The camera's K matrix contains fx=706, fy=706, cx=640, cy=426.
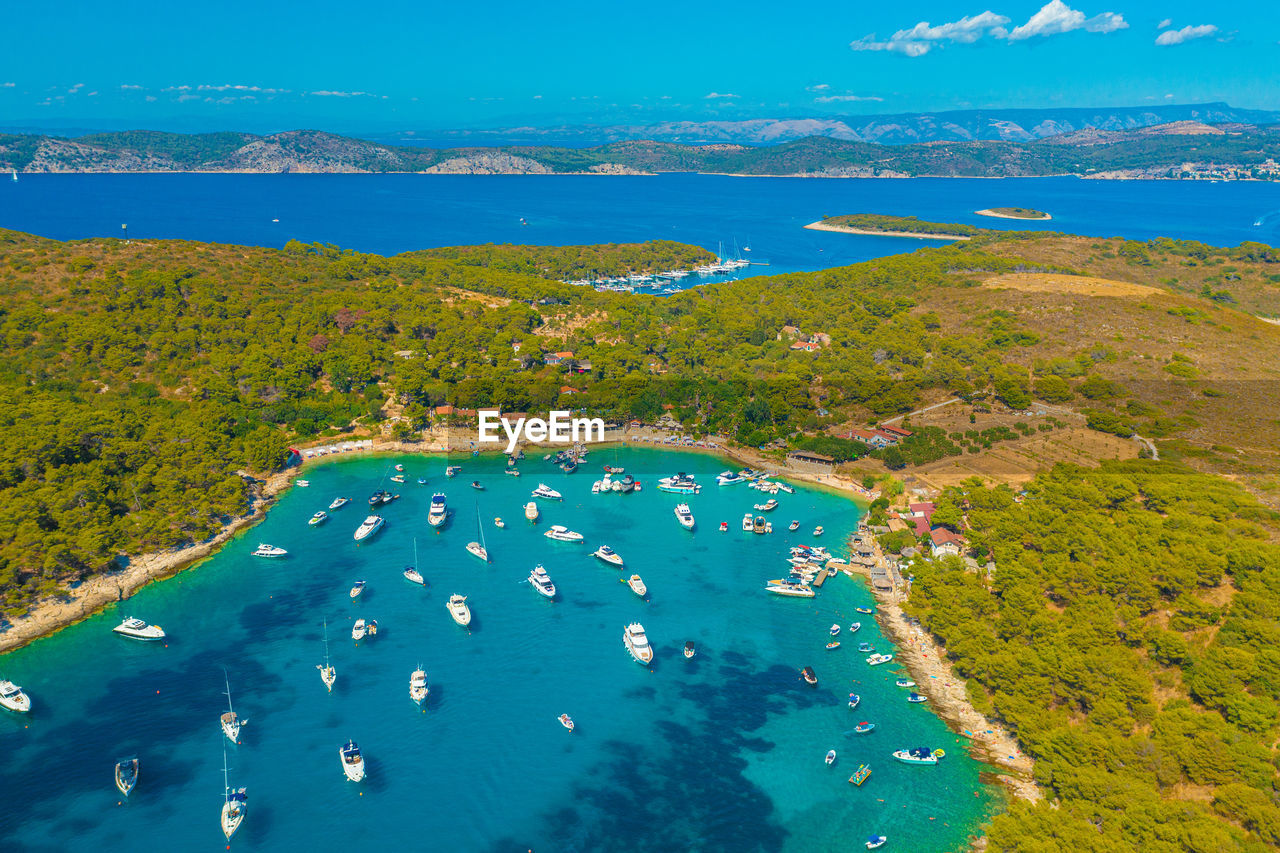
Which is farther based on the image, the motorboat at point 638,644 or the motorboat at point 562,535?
the motorboat at point 562,535

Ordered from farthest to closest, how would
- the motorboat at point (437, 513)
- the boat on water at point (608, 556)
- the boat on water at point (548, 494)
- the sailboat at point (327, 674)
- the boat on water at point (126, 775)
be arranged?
the boat on water at point (548, 494)
the motorboat at point (437, 513)
the boat on water at point (608, 556)
the sailboat at point (327, 674)
the boat on water at point (126, 775)

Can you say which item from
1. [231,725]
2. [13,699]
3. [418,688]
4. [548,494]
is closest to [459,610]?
[418,688]

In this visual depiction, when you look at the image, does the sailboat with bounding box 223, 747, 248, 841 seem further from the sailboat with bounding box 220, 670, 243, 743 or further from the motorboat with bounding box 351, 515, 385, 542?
the motorboat with bounding box 351, 515, 385, 542

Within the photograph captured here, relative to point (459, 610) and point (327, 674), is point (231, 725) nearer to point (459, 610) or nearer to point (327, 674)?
point (327, 674)

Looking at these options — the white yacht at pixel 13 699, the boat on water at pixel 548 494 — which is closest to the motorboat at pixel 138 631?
the white yacht at pixel 13 699

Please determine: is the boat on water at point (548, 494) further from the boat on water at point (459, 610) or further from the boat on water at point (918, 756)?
the boat on water at point (918, 756)

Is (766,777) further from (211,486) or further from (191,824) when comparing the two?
(211,486)

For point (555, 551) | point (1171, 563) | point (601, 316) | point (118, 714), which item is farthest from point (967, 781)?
point (601, 316)
